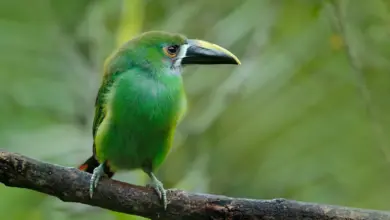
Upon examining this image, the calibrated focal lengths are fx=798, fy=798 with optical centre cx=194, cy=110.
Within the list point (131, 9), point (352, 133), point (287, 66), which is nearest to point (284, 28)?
point (287, 66)

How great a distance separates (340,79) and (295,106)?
10.5 inches

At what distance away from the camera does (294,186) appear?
397 cm

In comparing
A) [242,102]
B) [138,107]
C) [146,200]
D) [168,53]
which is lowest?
[146,200]

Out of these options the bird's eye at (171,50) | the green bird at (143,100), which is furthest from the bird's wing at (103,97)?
the bird's eye at (171,50)

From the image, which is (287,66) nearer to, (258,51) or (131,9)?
(258,51)

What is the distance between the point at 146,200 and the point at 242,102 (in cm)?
189

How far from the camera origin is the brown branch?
240cm

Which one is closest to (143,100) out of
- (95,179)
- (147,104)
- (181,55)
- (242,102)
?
(147,104)

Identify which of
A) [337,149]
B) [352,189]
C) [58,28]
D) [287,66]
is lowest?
[352,189]

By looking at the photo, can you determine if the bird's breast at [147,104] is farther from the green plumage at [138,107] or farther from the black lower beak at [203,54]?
the black lower beak at [203,54]

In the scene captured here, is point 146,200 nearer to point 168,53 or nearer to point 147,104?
point 147,104

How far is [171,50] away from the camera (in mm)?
3076

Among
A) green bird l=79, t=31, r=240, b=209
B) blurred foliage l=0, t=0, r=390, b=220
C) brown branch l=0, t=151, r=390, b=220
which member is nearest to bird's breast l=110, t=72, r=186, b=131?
green bird l=79, t=31, r=240, b=209

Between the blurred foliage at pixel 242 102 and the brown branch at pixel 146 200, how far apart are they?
83 centimetres
